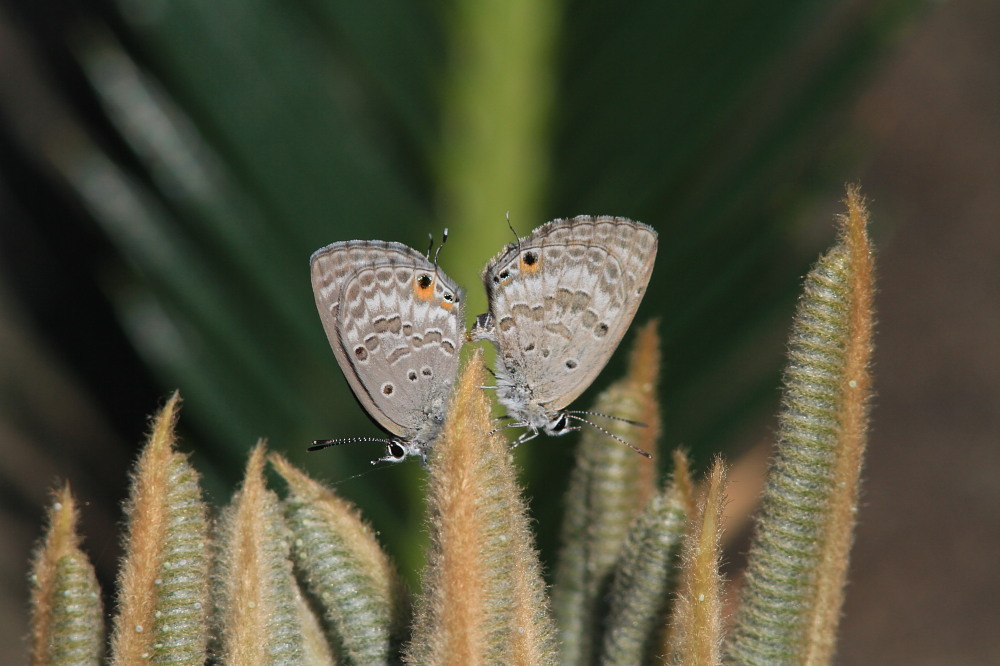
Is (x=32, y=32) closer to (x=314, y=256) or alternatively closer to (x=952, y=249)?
(x=314, y=256)

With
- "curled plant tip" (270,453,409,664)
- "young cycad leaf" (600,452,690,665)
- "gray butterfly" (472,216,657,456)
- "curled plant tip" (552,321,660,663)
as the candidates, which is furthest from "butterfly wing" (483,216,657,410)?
"curled plant tip" (270,453,409,664)

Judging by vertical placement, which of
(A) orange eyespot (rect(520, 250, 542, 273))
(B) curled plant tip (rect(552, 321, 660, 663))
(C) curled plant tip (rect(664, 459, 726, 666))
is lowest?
(C) curled plant tip (rect(664, 459, 726, 666))

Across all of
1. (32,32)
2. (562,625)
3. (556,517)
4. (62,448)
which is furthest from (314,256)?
(32,32)

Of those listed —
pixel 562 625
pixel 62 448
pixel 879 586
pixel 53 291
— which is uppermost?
pixel 53 291

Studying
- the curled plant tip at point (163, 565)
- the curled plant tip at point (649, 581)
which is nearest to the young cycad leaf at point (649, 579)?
the curled plant tip at point (649, 581)

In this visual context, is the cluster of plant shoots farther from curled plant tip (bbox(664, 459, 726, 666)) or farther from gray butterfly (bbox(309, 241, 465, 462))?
gray butterfly (bbox(309, 241, 465, 462))

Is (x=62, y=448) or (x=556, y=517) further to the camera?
(x=62, y=448)

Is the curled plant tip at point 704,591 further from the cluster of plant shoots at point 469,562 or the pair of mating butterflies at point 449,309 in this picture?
the pair of mating butterflies at point 449,309
